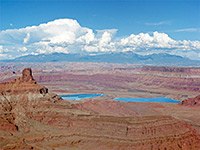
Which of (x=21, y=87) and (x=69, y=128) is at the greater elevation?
(x=21, y=87)

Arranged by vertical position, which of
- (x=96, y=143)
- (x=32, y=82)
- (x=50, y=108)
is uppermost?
(x=32, y=82)

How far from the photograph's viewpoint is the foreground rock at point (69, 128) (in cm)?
6656

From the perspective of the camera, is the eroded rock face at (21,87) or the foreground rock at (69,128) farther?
the eroded rock face at (21,87)

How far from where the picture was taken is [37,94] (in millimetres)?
93250

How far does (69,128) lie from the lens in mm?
76688

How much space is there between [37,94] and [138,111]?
133ft

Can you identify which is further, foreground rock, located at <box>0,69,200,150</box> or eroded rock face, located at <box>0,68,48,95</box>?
eroded rock face, located at <box>0,68,48,95</box>

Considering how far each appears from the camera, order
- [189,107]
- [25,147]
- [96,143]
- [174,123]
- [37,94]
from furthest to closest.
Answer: [189,107] → [37,94] → [174,123] → [96,143] → [25,147]

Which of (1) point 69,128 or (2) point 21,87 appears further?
(2) point 21,87

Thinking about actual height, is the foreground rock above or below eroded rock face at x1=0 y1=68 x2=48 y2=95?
below

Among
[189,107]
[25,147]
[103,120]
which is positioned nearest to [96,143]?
[103,120]

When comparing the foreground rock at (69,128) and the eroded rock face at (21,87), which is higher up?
the eroded rock face at (21,87)

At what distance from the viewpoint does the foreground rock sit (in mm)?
66562

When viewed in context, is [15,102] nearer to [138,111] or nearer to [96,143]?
[96,143]
